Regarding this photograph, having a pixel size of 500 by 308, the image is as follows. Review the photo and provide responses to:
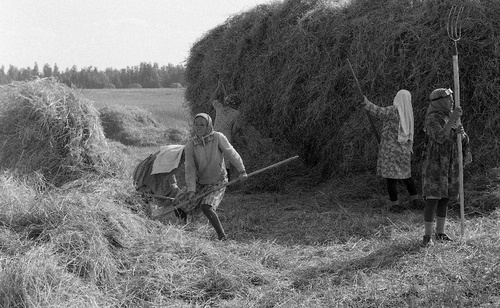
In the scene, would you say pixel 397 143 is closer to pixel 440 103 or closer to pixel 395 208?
pixel 395 208

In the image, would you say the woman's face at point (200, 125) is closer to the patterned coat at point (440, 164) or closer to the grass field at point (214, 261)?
the grass field at point (214, 261)

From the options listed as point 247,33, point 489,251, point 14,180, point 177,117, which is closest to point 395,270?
point 489,251

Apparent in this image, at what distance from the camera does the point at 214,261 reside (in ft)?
15.2

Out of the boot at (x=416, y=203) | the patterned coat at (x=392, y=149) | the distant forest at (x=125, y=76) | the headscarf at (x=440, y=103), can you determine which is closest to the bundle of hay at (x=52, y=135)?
the patterned coat at (x=392, y=149)

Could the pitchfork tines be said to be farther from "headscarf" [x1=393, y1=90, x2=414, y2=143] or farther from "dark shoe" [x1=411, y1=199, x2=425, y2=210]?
"dark shoe" [x1=411, y1=199, x2=425, y2=210]

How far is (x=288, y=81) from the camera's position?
29.0ft

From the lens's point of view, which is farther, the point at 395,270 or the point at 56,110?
the point at 56,110

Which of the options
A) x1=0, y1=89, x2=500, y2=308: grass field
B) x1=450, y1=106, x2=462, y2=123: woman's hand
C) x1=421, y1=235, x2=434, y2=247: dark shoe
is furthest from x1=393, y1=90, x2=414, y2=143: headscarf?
x1=421, y1=235, x2=434, y2=247: dark shoe

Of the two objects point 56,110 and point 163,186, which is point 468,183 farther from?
point 56,110

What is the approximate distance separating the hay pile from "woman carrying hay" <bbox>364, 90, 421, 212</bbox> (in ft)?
2.30

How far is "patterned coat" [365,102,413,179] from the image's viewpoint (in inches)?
264

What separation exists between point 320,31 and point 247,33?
70.3 inches

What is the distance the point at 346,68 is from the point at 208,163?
3.21 meters

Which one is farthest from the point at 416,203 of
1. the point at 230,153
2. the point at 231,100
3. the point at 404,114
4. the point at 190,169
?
the point at 231,100
